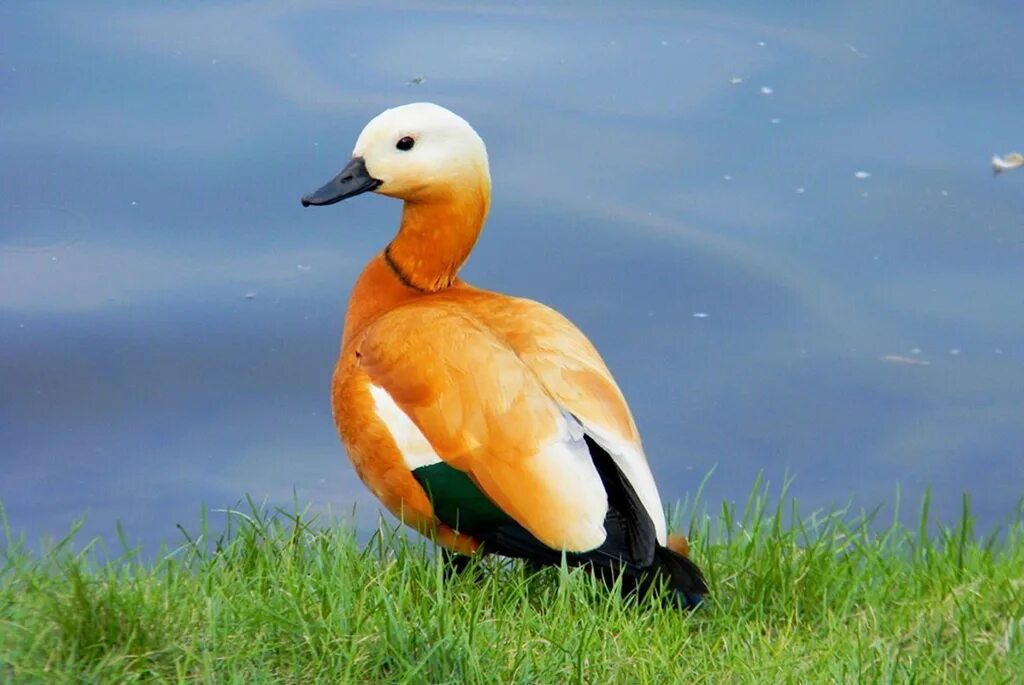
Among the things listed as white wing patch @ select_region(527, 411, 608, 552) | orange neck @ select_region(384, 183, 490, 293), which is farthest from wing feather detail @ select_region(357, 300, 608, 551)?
orange neck @ select_region(384, 183, 490, 293)

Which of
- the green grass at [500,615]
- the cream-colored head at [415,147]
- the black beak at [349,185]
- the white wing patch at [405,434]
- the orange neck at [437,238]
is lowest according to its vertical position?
the green grass at [500,615]

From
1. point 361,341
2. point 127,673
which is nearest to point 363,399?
point 361,341

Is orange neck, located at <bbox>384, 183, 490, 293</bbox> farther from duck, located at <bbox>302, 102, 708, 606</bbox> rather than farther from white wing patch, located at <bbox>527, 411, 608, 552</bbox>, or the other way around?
white wing patch, located at <bbox>527, 411, 608, 552</bbox>

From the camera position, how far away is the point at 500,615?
340 centimetres

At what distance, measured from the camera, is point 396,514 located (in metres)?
3.91

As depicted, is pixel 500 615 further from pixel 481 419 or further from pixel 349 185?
pixel 349 185

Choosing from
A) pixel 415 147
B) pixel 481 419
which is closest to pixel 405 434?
pixel 481 419

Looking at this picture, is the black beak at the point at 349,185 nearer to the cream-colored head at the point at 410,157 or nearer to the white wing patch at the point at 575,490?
the cream-colored head at the point at 410,157

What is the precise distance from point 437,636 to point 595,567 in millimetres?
708

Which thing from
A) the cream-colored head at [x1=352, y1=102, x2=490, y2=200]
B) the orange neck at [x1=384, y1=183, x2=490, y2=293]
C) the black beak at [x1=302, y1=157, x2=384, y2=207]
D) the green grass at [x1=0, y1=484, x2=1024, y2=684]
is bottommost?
the green grass at [x1=0, y1=484, x2=1024, y2=684]

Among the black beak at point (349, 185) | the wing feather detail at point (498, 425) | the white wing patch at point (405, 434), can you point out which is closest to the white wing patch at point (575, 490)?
the wing feather detail at point (498, 425)

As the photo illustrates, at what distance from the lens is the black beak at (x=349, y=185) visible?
4.16 meters

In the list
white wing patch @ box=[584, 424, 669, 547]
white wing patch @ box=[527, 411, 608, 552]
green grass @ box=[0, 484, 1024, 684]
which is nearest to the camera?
green grass @ box=[0, 484, 1024, 684]

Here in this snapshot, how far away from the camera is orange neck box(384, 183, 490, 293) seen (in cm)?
423
